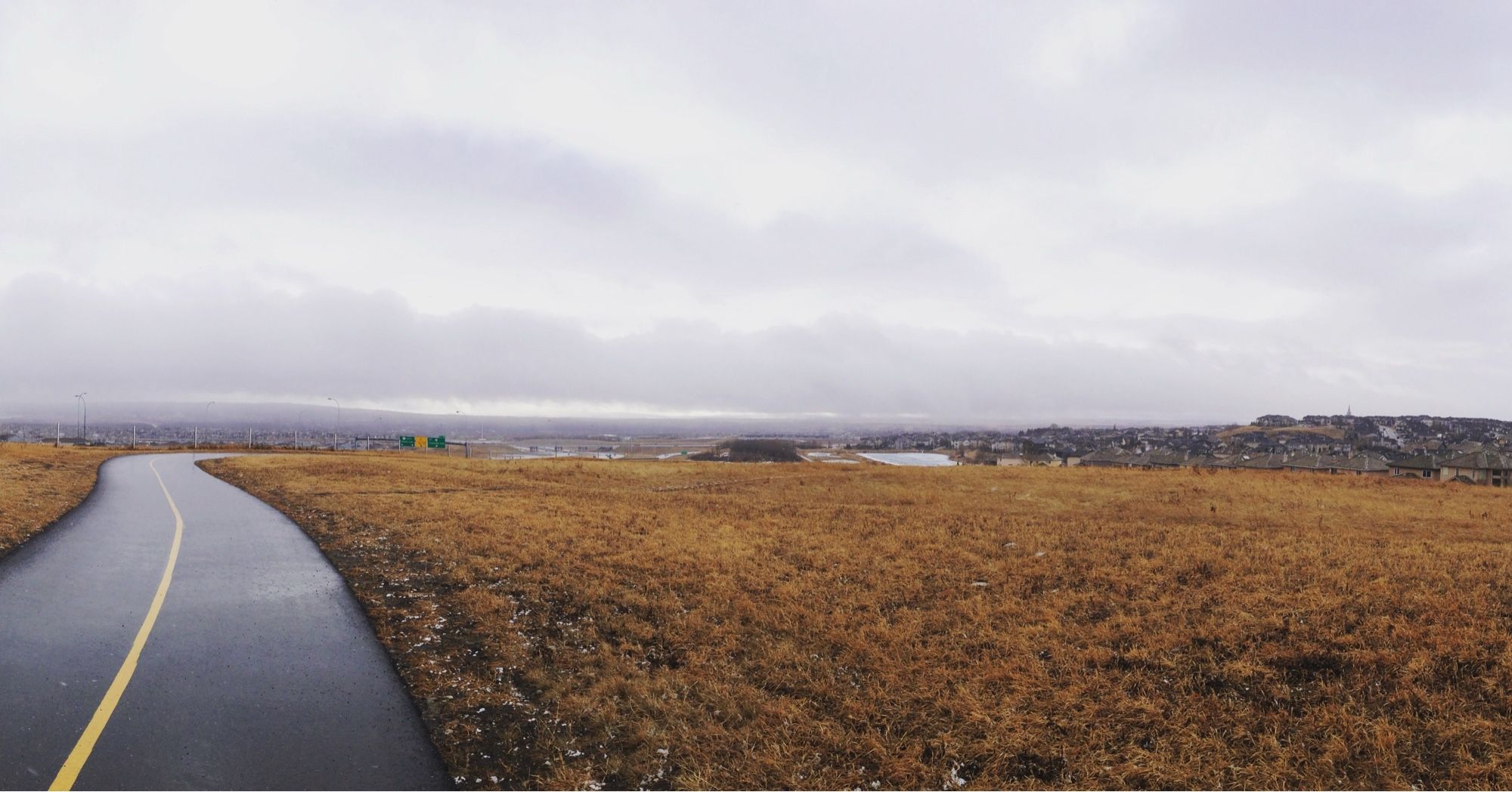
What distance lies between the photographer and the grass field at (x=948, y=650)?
19.4 feet

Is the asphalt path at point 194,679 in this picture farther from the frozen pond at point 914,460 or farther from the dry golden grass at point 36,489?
the frozen pond at point 914,460

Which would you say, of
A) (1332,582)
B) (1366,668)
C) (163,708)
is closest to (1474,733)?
(1366,668)

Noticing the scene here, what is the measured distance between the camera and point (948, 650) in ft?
28.1

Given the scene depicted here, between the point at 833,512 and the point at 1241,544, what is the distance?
10356 mm

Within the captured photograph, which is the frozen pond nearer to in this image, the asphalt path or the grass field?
the grass field

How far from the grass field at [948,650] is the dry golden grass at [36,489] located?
5.91 m

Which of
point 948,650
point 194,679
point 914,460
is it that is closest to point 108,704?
point 194,679

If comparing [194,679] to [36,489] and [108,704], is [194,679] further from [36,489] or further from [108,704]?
[36,489]

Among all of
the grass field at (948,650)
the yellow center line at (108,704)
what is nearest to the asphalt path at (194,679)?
the yellow center line at (108,704)

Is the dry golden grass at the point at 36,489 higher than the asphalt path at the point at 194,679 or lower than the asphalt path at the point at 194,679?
higher

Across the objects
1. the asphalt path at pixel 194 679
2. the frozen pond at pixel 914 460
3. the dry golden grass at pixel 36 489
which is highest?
the dry golden grass at pixel 36 489

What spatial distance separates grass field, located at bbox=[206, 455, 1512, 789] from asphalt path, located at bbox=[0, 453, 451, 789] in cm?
55

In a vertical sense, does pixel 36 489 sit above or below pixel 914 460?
above

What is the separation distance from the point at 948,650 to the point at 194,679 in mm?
8997
